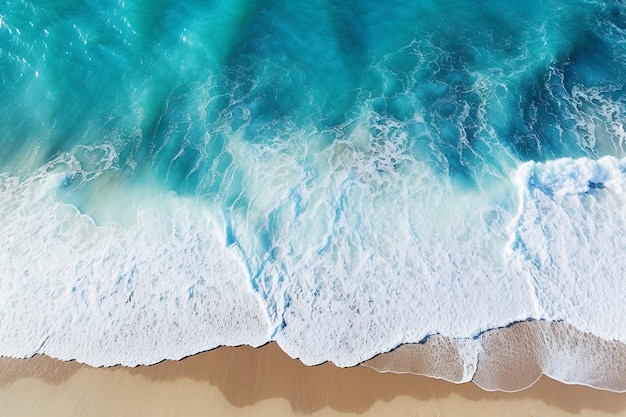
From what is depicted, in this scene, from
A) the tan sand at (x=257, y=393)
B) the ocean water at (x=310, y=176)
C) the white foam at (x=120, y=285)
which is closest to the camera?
the tan sand at (x=257, y=393)

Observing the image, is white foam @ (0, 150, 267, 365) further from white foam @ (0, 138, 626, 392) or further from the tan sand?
the tan sand

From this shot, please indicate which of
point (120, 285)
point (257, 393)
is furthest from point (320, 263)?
point (120, 285)

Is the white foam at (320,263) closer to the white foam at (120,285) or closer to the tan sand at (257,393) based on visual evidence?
the white foam at (120,285)

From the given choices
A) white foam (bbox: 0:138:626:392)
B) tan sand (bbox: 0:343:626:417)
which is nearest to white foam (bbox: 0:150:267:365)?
white foam (bbox: 0:138:626:392)

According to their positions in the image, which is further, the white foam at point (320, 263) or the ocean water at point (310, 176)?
the ocean water at point (310, 176)

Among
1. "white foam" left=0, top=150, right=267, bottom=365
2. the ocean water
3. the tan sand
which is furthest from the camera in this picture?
the ocean water

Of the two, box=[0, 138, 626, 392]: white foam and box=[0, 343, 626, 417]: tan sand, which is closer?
box=[0, 343, 626, 417]: tan sand

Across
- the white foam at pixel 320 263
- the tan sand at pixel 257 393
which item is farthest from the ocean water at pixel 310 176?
the tan sand at pixel 257 393
